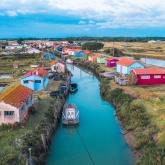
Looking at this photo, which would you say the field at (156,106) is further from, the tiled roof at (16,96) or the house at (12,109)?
the tiled roof at (16,96)

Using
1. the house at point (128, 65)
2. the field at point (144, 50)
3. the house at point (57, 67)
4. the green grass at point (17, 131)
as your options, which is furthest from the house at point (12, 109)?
the field at point (144, 50)

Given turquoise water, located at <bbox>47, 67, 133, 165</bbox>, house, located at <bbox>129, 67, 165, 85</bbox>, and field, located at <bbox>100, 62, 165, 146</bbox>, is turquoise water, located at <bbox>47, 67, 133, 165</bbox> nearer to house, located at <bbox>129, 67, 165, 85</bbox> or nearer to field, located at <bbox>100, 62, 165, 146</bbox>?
field, located at <bbox>100, 62, 165, 146</bbox>

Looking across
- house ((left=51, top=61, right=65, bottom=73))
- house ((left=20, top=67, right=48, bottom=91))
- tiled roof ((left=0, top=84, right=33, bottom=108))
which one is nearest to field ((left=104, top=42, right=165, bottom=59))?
house ((left=51, top=61, right=65, bottom=73))

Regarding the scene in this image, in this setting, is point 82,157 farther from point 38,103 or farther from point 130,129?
point 38,103

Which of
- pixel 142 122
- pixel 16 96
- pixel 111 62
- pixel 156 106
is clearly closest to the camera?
pixel 142 122

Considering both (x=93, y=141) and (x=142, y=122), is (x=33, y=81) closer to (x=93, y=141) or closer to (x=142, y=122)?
(x=93, y=141)

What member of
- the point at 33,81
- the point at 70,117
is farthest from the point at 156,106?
the point at 33,81

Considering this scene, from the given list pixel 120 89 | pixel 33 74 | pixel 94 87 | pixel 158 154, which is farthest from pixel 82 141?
pixel 94 87
